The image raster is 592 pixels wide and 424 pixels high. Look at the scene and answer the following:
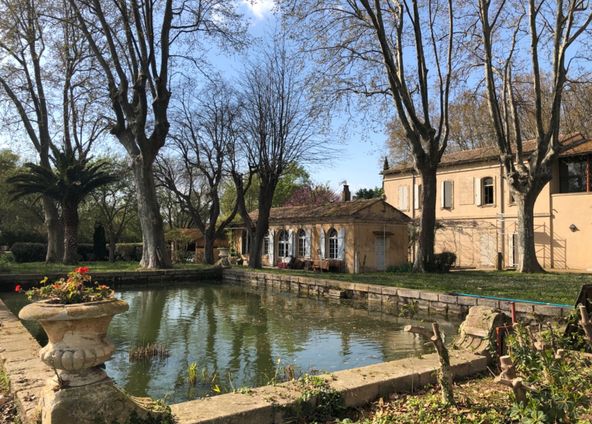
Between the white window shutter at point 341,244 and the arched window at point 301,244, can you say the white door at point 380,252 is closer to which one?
the white window shutter at point 341,244

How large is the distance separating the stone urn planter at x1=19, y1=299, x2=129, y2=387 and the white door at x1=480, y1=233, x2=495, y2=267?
2591 centimetres

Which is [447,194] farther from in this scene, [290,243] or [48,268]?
[48,268]

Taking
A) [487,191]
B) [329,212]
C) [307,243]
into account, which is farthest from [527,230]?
[307,243]

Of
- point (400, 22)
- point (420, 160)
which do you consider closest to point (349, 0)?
point (400, 22)

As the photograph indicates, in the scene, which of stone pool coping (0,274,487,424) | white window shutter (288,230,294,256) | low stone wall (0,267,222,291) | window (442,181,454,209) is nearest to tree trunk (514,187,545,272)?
window (442,181,454,209)

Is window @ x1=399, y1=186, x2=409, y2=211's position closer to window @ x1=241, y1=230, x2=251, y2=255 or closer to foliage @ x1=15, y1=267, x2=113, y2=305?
window @ x1=241, y1=230, x2=251, y2=255

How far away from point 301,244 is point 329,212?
3031 millimetres

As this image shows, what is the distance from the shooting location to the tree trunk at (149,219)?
2067 centimetres

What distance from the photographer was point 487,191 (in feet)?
88.5

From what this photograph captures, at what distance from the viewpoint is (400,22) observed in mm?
18031

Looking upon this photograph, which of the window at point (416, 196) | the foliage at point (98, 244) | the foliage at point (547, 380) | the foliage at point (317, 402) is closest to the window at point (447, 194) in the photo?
the window at point (416, 196)

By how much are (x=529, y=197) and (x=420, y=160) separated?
4.75 meters

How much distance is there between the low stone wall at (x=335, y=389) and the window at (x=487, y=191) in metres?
23.2

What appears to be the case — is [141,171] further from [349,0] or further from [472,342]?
[472,342]
